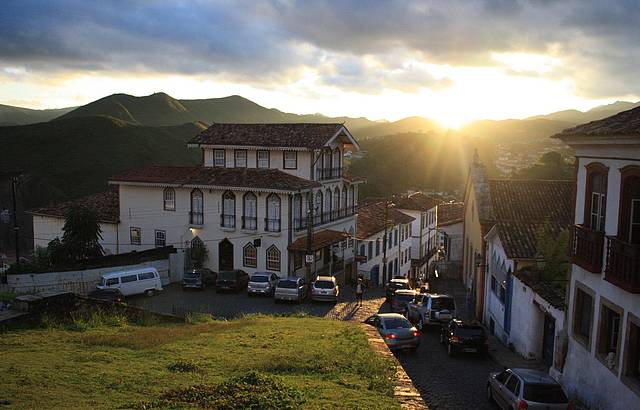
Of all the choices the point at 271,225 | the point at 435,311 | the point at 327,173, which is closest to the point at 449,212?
the point at 327,173

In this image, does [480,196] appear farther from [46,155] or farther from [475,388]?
[46,155]

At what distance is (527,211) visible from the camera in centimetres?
2858

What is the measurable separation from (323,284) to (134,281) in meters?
10.2

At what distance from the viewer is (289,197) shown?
35500mm

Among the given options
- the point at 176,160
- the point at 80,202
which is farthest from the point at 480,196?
the point at 176,160

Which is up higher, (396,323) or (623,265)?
(623,265)

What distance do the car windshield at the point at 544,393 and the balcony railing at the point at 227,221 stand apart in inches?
1032

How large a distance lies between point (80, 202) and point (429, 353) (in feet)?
101

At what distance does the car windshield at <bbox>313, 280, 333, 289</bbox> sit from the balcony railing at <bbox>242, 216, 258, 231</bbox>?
6.61m

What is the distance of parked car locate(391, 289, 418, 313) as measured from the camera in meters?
30.4

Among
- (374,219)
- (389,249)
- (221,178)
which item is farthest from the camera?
(389,249)

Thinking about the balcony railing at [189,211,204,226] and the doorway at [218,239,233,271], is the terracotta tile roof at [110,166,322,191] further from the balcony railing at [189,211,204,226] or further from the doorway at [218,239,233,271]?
the doorway at [218,239,233,271]

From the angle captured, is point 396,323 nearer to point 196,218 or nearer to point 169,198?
point 196,218

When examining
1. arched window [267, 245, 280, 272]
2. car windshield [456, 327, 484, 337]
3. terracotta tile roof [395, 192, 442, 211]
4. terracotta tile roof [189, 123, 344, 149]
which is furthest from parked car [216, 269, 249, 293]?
terracotta tile roof [395, 192, 442, 211]
